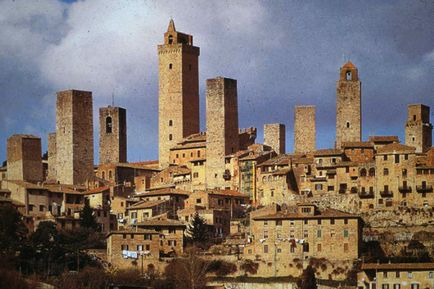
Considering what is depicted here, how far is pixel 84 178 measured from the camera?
98.2 m

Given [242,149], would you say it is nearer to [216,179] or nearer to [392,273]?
[216,179]

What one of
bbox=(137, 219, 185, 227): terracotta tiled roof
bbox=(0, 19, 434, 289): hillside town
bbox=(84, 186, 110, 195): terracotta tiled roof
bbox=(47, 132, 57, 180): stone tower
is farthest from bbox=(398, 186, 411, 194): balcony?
bbox=(47, 132, 57, 180): stone tower

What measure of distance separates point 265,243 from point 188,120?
26.5 meters

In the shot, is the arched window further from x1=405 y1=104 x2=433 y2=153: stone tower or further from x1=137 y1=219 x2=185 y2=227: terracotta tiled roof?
x1=137 y1=219 x2=185 y2=227: terracotta tiled roof

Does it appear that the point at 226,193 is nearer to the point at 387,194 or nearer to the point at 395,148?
the point at 387,194

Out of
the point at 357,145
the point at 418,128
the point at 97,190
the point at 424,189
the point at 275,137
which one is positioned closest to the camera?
the point at 424,189

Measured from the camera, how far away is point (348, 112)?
9156cm

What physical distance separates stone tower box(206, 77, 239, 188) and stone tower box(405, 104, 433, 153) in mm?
10372

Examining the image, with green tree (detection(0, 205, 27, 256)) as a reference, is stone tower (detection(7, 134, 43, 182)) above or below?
above

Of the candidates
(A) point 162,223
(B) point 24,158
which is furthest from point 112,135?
(A) point 162,223

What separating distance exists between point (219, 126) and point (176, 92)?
855 cm

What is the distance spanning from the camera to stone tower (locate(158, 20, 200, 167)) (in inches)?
4016

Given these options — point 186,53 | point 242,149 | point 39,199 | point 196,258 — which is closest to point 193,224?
point 196,258

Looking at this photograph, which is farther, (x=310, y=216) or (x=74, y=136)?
(x=74, y=136)
